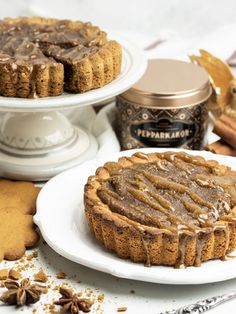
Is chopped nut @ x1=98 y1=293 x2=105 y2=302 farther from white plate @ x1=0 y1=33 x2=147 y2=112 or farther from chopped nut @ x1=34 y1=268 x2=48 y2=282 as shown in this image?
white plate @ x1=0 y1=33 x2=147 y2=112

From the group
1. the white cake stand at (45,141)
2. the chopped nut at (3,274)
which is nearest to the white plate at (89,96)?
the white cake stand at (45,141)

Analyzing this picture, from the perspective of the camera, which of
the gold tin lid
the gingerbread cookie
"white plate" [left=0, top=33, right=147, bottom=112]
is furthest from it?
the gold tin lid

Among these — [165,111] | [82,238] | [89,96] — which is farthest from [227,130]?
[82,238]

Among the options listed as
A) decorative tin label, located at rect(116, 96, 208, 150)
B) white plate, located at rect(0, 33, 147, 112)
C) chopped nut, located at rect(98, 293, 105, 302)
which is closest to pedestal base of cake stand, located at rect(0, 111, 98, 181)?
decorative tin label, located at rect(116, 96, 208, 150)

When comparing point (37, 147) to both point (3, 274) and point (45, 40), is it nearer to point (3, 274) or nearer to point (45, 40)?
point (45, 40)

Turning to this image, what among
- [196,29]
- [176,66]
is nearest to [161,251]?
[176,66]

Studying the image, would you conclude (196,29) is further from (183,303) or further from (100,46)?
(183,303)

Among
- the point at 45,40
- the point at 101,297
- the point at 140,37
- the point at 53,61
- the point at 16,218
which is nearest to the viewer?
the point at 101,297
